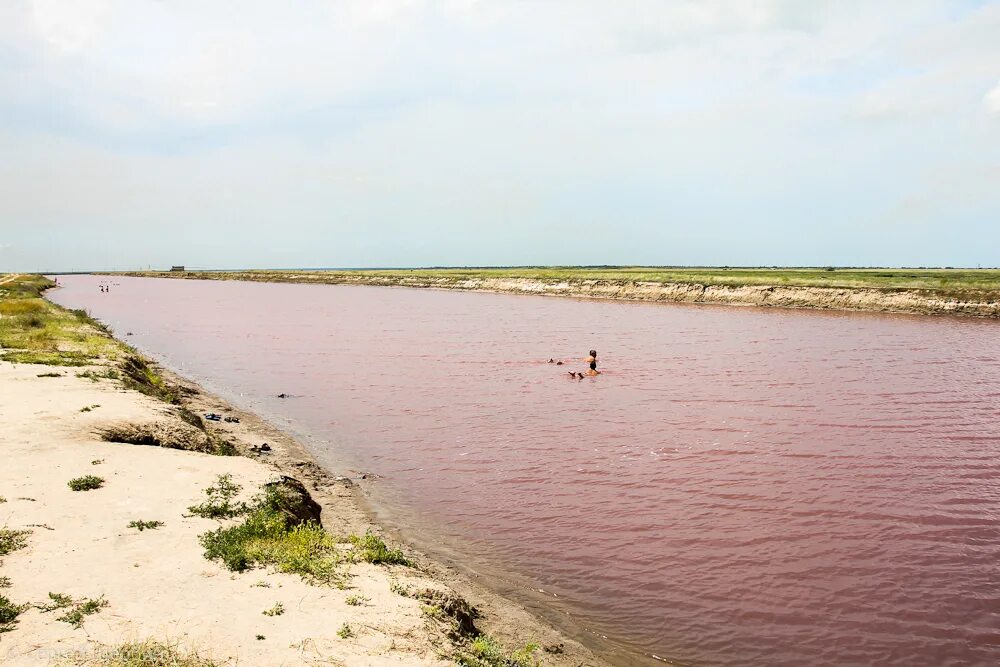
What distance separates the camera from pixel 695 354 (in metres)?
36.2

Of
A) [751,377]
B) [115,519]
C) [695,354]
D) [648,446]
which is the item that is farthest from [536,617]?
[695,354]

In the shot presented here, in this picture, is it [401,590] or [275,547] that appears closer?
[401,590]

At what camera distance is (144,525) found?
10117 millimetres

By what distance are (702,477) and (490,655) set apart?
9696 mm

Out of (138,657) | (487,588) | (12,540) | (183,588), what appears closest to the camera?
(138,657)

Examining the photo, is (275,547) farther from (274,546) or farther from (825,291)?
(825,291)

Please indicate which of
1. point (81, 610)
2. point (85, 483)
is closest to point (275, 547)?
point (81, 610)

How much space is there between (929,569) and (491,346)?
102 ft

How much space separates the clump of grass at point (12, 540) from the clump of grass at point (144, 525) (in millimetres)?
1411

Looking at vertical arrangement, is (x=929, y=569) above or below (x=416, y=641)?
below

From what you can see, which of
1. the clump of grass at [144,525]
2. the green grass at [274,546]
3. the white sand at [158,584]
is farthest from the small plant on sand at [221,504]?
the clump of grass at [144,525]

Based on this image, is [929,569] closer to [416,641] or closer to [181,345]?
[416,641]

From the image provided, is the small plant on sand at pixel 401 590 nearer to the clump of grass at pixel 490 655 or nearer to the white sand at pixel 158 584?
the white sand at pixel 158 584

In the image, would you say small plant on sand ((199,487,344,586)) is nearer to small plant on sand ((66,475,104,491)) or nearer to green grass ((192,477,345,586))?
green grass ((192,477,345,586))
